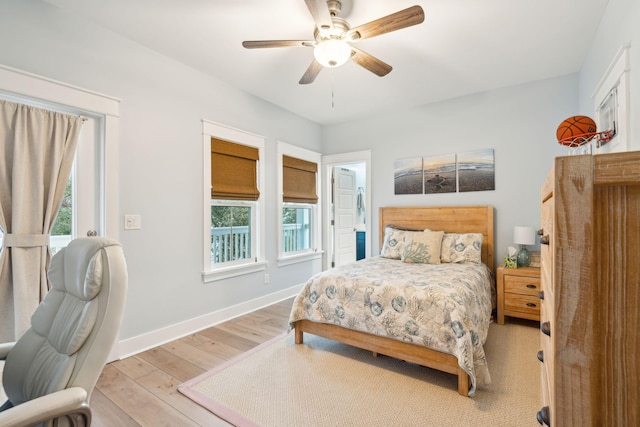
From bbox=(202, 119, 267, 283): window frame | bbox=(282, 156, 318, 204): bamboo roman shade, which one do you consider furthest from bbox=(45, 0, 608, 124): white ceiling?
bbox=(282, 156, 318, 204): bamboo roman shade

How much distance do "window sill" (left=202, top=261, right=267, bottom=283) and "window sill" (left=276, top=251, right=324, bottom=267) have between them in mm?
310

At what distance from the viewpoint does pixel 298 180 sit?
450 centimetres

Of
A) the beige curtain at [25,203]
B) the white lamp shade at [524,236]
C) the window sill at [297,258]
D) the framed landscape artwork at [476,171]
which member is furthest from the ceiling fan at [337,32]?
the window sill at [297,258]

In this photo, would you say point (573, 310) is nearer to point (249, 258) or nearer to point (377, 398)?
point (377, 398)

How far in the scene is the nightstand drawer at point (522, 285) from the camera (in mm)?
2975

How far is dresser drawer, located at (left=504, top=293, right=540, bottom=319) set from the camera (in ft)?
9.71

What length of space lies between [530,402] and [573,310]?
1.91m

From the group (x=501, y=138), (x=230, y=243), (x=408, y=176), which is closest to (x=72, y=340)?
(x=230, y=243)

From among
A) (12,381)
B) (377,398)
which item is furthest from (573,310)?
(12,381)

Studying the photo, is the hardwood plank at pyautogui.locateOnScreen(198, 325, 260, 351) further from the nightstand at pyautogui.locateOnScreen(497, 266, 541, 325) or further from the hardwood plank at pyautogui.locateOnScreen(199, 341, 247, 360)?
the nightstand at pyautogui.locateOnScreen(497, 266, 541, 325)

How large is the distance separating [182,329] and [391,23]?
312cm

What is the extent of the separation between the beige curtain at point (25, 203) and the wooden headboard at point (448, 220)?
3545mm

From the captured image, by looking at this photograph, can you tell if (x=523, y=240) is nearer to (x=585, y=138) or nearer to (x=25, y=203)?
(x=585, y=138)

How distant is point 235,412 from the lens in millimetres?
1786
